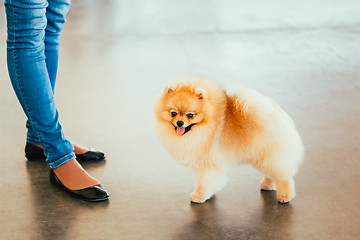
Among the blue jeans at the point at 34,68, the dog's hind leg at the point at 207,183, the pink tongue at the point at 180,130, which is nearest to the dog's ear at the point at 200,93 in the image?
the pink tongue at the point at 180,130

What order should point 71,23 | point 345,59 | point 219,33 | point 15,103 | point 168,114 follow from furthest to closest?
point 71,23, point 219,33, point 345,59, point 15,103, point 168,114

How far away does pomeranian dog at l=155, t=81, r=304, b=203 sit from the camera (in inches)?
65.9

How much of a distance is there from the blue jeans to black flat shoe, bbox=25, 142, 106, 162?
19 centimetres

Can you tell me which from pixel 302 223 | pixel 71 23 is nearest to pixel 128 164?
pixel 302 223

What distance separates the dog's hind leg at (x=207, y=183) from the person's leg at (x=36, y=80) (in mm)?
318

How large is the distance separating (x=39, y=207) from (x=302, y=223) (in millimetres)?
774

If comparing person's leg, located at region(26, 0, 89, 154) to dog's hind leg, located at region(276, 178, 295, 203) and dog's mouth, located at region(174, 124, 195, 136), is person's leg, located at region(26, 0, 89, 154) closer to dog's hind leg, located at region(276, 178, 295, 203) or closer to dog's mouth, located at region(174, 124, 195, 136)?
dog's mouth, located at region(174, 124, 195, 136)

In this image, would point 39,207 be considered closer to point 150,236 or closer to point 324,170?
point 150,236

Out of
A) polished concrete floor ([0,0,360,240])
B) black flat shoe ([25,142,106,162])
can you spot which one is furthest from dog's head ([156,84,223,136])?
black flat shoe ([25,142,106,162])

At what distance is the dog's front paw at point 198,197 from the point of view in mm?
1731

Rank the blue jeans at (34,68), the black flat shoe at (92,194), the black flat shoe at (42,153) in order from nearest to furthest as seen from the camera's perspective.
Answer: the blue jeans at (34,68) < the black flat shoe at (92,194) < the black flat shoe at (42,153)

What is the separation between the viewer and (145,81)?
2.87 m

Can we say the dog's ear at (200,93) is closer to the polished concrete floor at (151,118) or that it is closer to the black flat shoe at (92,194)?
the polished concrete floor at (151,118)

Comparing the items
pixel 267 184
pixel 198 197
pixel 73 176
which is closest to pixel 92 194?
pixel 73 176
